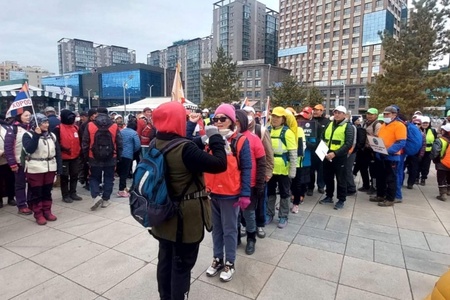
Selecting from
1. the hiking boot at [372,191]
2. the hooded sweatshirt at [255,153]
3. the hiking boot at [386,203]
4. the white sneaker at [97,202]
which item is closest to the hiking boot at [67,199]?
the white sneaker at [97,202]

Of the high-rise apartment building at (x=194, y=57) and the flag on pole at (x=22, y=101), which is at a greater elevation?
the high-rise apartment building at (x=194, y=57)

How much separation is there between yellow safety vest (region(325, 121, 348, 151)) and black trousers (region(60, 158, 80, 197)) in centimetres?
529

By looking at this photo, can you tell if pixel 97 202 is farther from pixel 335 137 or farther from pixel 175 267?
pixel 335 137

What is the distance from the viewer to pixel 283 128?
173 inches

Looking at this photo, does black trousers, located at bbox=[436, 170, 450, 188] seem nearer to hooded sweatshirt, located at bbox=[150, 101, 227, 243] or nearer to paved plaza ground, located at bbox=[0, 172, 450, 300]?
paved plaza ground, located at bbox=[0, 172, 450, 300]

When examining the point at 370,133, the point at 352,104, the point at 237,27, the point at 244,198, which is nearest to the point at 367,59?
the point at 352,104

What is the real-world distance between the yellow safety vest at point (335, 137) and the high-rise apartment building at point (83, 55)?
452 feet

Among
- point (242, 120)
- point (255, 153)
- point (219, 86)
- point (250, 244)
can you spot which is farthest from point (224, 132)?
point (219, 86)

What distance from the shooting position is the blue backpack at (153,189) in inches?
79.3

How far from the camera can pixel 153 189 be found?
202 cm

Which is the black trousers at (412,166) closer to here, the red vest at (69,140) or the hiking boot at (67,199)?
the red vest at (69,140)

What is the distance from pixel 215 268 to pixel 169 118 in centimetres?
193

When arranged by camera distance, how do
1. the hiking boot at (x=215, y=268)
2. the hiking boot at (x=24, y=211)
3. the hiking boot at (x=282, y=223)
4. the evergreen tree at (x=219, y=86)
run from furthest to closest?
the evergreen tree at (x=219, y=86) < the hiking boot at (x=24, y=211) < the hiking boot at (x=282, y=223) < the hiking boot at (x=215, y=268)

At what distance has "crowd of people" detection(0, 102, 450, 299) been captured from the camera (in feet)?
7.11
